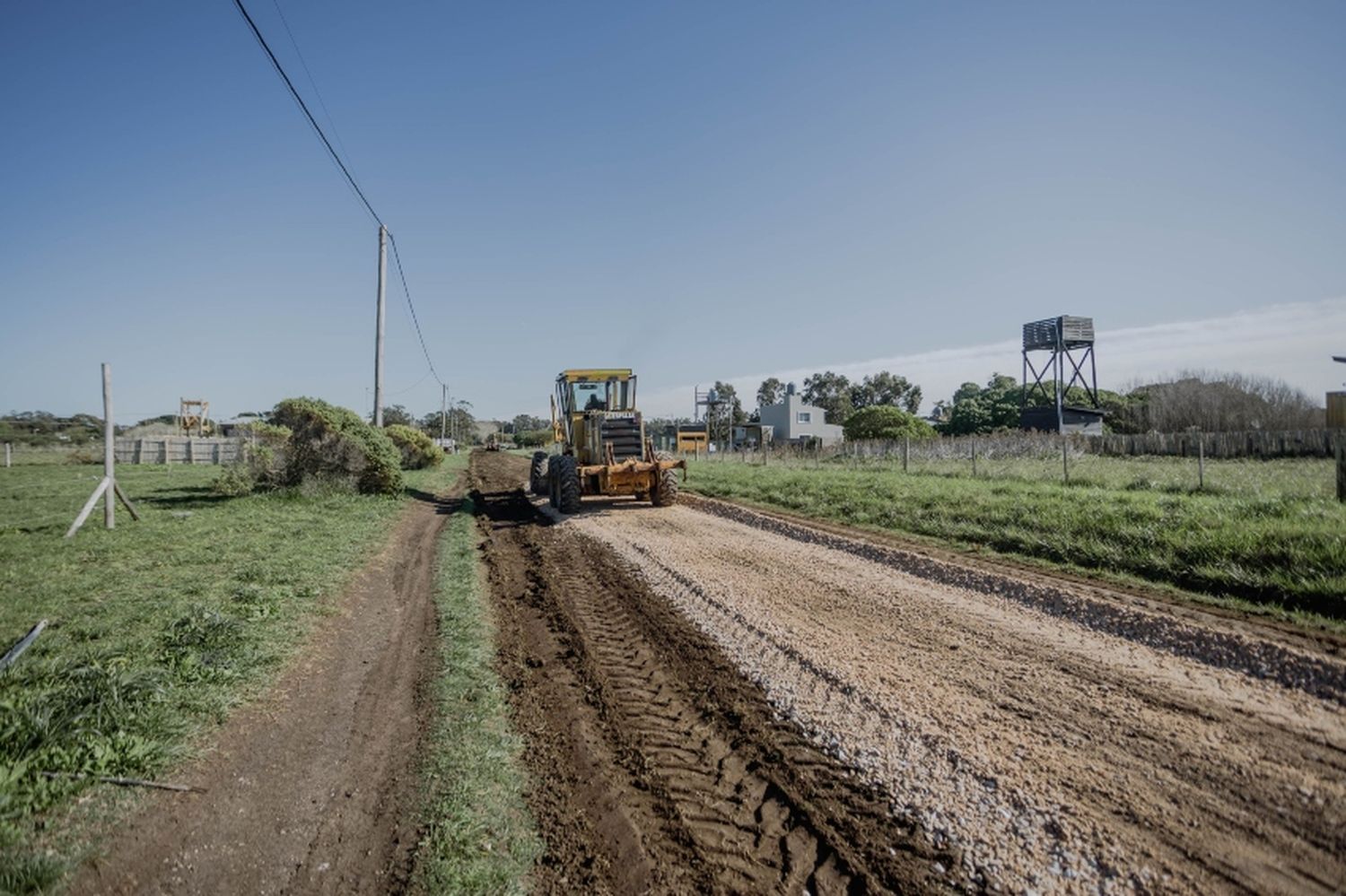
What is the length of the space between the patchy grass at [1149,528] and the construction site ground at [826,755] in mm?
1092

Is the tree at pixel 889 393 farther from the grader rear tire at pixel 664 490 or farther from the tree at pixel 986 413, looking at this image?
the grader rear tire at pixel 664 490

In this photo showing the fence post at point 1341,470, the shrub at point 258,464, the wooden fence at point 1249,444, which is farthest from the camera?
the wooden fence at point 1249,444

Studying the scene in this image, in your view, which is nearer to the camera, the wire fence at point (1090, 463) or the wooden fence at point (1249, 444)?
the wire fence at point (1090, 463)

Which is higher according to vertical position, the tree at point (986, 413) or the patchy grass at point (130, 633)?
the tree at point (986, 413)

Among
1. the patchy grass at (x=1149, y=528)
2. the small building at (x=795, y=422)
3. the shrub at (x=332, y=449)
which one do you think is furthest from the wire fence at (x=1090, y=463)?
the small building at (x=795, y=422)

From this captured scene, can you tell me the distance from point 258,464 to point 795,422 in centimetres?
5024

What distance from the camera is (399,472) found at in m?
15.9

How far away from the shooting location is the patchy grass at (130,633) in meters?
2.99

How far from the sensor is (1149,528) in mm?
8055

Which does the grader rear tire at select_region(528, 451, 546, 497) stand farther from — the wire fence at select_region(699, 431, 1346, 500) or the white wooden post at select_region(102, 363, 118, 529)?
the wire fence at select_region(699, 431, 1346, 500)

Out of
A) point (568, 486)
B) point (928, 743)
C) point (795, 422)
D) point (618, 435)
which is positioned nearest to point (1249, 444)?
point (618, 435)

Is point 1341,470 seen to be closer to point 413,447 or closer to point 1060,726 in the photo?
point 1060,726

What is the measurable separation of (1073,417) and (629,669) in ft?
148

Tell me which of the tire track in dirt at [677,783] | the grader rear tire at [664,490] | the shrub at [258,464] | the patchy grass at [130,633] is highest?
the shrub at [258,464]
